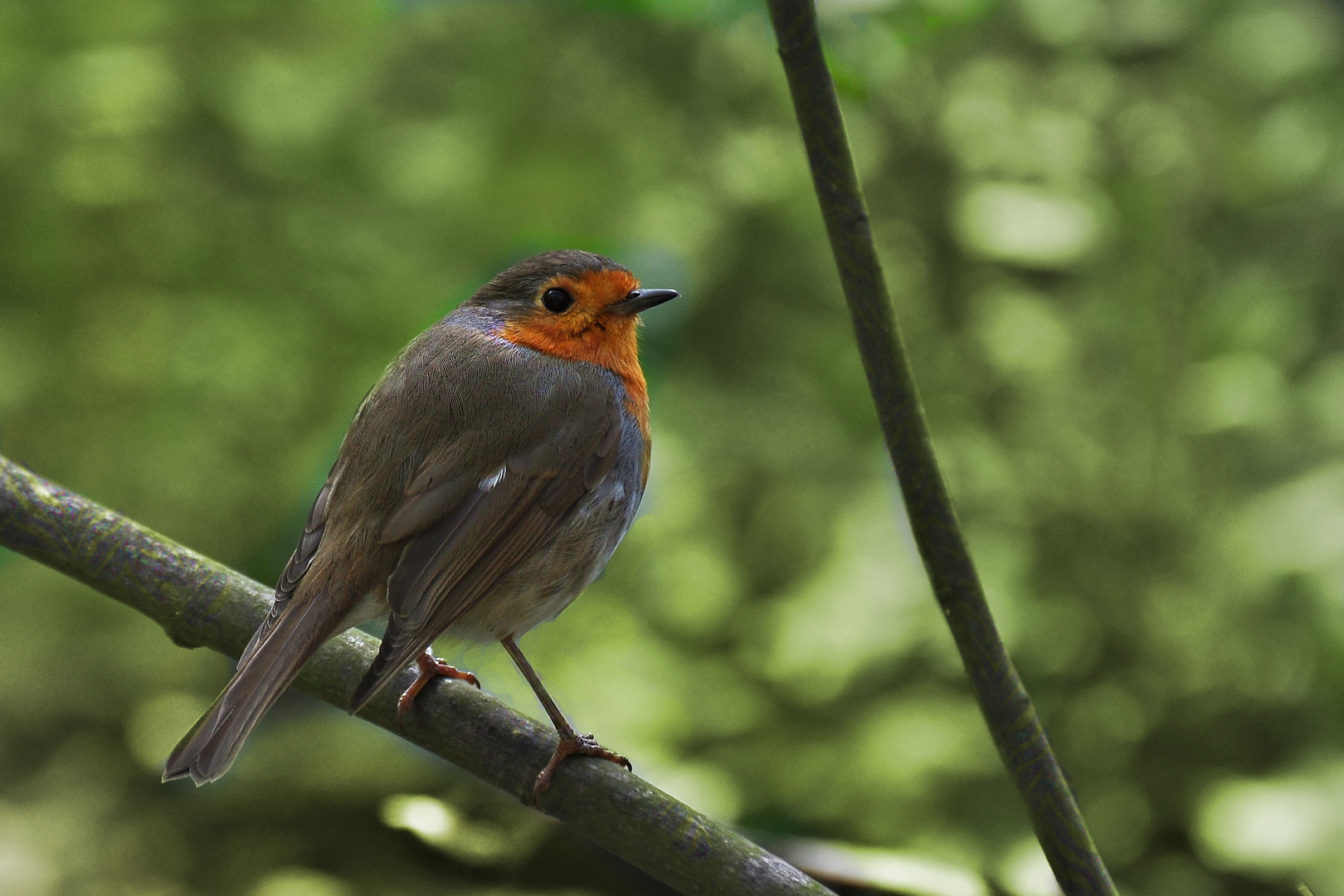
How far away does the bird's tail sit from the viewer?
1358 millimetres

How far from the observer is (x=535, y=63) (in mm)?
3482

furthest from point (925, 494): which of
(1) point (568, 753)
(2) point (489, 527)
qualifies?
(2) point (489, 527)

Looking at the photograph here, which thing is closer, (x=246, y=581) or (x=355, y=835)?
(x=246, y=581)

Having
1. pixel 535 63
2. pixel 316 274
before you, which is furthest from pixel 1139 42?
pixel 316 274

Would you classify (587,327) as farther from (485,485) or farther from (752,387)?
(752,387)

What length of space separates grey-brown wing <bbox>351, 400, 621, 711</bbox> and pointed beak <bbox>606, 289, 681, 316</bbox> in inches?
4.9

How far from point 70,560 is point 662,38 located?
7.69ft

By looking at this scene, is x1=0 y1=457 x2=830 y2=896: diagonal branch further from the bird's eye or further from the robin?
the bird's eye

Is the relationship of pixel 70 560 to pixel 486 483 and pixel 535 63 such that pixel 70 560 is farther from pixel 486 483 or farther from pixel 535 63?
pixel 535 63

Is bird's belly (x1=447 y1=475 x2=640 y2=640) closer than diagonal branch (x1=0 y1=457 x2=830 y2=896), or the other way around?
diagonal branch (x1=0 y1=457 x2=830 y2=896)

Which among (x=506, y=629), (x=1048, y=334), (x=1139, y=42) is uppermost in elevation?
(x=1139, y=42)

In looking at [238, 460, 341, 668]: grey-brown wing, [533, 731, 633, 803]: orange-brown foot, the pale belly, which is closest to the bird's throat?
the pale belly

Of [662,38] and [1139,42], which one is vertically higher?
[1139,42]

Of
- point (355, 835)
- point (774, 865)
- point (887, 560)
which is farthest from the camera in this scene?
point (887, 560)
